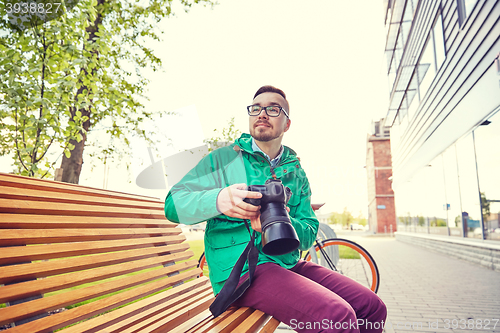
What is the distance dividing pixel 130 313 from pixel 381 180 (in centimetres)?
3911

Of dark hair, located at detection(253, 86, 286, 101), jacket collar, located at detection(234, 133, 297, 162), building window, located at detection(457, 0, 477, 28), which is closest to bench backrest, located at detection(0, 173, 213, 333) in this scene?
jacket collar, located at detection(234, 133, 297, 162)

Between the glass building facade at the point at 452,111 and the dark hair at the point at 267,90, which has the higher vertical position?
the glass building facade at the point at 452,111

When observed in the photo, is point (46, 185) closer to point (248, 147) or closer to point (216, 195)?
point (216, 195)

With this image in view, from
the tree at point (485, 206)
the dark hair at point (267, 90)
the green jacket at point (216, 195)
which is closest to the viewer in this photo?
the green jacket at point (216, 195)

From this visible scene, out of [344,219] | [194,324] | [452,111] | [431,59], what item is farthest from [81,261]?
[344,219]

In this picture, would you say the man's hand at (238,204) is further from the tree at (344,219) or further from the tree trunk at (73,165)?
the tree at (344,219)

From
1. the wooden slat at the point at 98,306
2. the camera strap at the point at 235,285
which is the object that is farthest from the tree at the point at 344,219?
the camera strap at the point at 235,285

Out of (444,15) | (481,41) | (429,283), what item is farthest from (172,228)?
(444,15)

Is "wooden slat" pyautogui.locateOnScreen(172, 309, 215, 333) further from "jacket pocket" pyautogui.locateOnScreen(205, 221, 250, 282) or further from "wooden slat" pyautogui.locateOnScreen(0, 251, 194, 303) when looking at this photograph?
"wooden slat" pyautogui.locateOnScreen(0, 251, 194, 303)

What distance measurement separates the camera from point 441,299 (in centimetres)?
435

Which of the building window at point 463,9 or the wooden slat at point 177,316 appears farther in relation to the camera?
the building window at point 463,9

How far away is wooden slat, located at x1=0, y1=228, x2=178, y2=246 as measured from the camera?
1.36m

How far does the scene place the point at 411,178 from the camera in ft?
56.6

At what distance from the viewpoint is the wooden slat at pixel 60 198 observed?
1507mm
